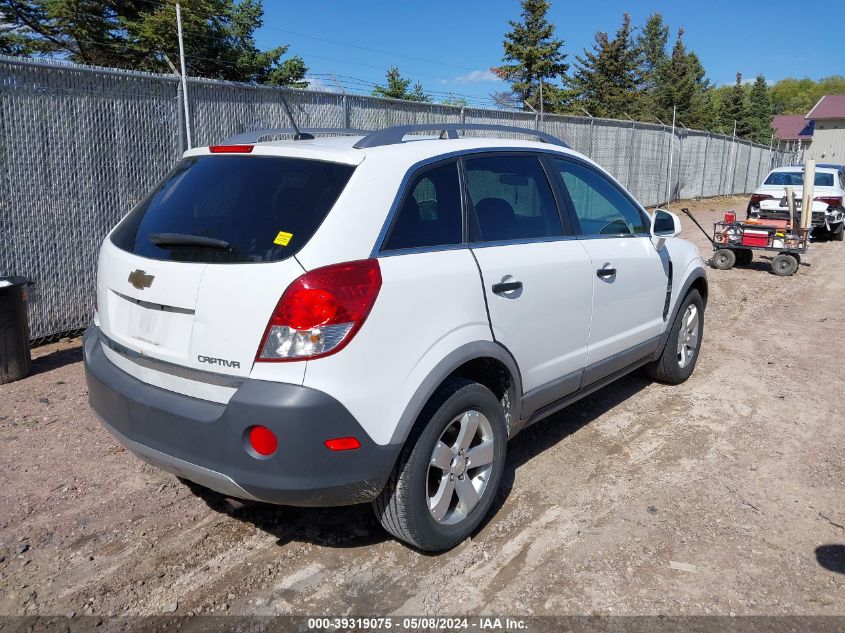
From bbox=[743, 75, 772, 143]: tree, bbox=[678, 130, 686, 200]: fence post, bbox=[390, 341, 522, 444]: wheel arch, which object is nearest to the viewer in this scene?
bbox=[390, 341, 522, 444]: wheel arch

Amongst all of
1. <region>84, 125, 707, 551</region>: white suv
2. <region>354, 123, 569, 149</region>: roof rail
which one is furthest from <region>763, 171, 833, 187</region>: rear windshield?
<region>84, 125, 707, 551</region>: white suv

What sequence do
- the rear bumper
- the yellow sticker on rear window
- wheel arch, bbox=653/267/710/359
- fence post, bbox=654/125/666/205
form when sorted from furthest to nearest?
fence post, bbox=654/125/666/205 → wheel arch, bbox=653/267/710/359 → the yellow sticker on rear window → the rear bumper

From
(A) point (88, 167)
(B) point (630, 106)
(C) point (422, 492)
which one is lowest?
(C) point (422, 492)

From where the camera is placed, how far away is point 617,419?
4879mm

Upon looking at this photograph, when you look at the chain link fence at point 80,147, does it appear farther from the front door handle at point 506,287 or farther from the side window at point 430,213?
the front door handle at point 506,287

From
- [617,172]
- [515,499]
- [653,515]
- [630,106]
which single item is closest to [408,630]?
[515,499]

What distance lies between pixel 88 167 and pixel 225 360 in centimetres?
483

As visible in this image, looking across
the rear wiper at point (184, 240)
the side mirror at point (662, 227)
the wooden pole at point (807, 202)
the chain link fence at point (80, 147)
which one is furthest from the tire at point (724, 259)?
the rear wiper at point (184, 240)

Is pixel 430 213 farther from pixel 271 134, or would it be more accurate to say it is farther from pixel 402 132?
pixel 271 134

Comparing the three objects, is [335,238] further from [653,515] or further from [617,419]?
[617,419]

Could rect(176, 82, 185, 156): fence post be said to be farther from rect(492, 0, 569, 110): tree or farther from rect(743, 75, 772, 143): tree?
rect(743, 75, 772, 143): tree

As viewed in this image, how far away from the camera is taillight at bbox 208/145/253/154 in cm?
316

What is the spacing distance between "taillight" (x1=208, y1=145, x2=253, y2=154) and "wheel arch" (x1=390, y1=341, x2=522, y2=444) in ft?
4.35

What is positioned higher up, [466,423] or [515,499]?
[466,423]
